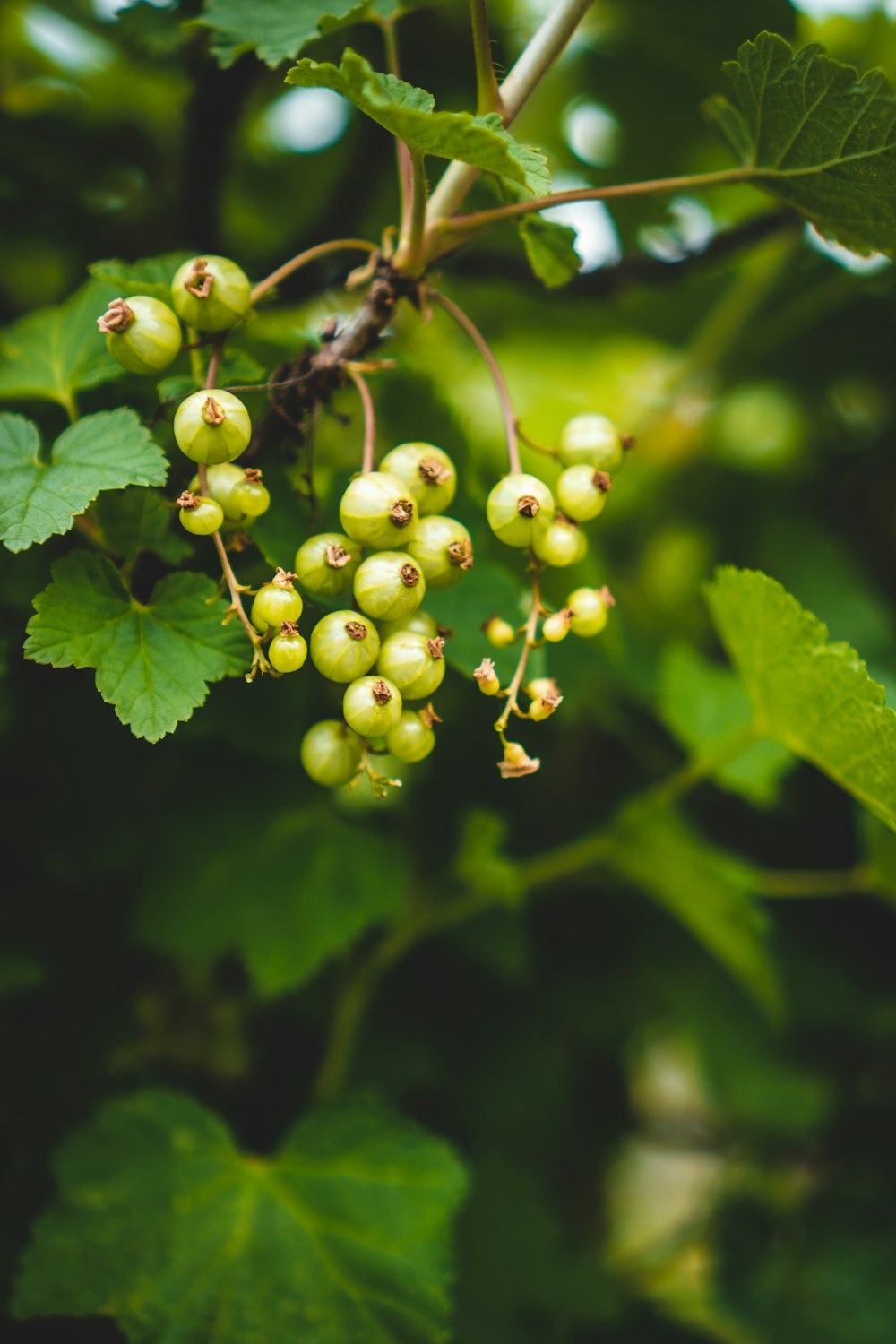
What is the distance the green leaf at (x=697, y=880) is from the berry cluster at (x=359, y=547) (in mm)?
473

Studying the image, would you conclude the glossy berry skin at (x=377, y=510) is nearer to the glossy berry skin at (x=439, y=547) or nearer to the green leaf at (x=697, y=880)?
the glossy berry skin at (x=439, y=547)

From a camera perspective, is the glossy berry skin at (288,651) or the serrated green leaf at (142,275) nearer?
the glossy berry skin at (288,651)

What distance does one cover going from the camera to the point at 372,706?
0.68 meters

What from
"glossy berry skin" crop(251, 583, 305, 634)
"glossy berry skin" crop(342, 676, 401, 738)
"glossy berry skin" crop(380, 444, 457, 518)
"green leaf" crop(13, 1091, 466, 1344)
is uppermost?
"glossy berry skin" crop(380, 444, 457, 518)

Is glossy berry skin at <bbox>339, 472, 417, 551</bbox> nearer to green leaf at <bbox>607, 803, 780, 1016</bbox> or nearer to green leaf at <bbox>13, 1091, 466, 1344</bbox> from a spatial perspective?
green leaf at <bbox>607, 803, 780, 1016</bbox>

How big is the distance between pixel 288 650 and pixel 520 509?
224 mm

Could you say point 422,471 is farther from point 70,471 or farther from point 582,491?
point 70,471

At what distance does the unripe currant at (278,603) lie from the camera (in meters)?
0.68

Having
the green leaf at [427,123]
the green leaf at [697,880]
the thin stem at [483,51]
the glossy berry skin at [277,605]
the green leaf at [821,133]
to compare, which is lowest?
the green leaf at [697,880]

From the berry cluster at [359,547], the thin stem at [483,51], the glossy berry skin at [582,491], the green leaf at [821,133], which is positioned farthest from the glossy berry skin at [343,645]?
the green leaf at [821,133]

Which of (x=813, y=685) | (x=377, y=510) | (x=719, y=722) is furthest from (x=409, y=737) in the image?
(x=719, y=722)

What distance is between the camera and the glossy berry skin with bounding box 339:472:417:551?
27.2 inches

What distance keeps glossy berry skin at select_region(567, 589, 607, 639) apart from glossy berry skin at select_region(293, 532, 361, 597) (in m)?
0.21

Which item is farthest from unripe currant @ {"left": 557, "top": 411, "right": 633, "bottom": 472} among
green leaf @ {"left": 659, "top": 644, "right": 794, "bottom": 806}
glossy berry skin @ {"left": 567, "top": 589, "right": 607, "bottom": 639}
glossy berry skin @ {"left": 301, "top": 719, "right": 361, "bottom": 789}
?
green leaf @ {"left": 659, "top": 644, "right": 794, "bottom": 806}
